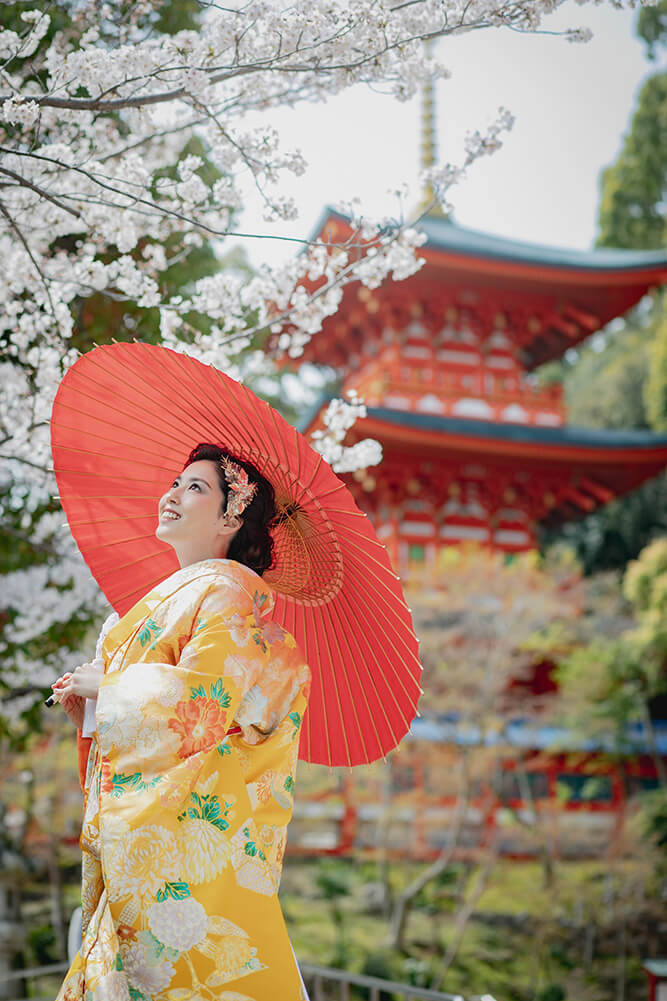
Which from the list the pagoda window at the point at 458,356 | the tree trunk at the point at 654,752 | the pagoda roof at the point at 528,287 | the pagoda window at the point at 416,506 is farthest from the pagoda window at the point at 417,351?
the tree trunk at the point at 654,752

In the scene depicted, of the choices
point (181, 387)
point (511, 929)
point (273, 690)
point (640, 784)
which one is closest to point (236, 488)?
point (181, 387)

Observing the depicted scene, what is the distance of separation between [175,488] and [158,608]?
337 millimetres

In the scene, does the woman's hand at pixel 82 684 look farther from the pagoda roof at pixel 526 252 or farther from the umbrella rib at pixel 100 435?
the pagoda roof at pixel 526 252

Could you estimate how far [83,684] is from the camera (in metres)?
1.84

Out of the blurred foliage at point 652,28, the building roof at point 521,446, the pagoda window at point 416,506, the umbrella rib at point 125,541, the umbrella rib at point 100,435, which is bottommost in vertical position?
the umbrella rib at point 125,541

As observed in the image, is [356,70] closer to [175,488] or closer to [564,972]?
[175,488]

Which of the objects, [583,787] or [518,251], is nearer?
[583,787]

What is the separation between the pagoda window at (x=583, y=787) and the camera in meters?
11.2

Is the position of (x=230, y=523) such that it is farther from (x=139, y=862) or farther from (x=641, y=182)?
(x=641, y=182)

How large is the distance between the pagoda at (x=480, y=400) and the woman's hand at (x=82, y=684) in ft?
30.7

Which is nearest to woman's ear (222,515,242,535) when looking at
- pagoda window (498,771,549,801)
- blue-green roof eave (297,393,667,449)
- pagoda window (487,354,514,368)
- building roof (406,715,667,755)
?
building roof (406,715,667,755)

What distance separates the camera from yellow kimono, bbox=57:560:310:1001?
63.6 inches

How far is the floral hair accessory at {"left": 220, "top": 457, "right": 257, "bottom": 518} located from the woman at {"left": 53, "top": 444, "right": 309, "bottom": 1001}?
129 mm

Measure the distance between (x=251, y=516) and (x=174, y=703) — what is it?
0.55 metres
